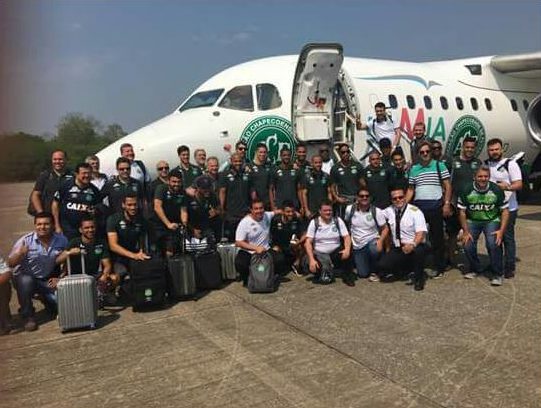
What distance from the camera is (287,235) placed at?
758 cm

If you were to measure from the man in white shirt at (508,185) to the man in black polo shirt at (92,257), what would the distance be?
16.3 ft

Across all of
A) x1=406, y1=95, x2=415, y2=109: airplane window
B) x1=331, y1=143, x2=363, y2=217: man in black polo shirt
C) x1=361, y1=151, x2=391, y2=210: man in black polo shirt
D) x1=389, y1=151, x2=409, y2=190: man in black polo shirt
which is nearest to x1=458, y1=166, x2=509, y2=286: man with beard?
x1=389, y1=151, x2=409, y2=190: man in black polo shirt

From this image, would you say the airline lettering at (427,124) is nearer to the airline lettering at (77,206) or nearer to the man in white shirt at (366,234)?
the man in white shirt at (366,234)

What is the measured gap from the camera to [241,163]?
7.91 meters

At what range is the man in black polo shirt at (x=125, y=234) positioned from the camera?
6.34 metres

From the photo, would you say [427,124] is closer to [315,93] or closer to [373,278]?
Answer: [315,93]

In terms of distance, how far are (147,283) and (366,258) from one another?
2.92 m

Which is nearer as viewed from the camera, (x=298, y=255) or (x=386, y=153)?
(x=298, y=255)

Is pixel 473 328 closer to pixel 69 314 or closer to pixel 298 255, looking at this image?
pixel 298 255

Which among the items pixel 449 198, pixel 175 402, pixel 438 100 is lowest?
pixel 175 402

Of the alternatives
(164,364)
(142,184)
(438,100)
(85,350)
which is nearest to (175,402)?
(164,364)

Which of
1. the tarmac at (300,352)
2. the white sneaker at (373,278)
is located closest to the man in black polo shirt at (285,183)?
the white sneaker at (373,278)

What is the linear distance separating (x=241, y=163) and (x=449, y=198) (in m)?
3.03

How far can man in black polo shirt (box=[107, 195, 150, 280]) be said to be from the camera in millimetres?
6340
